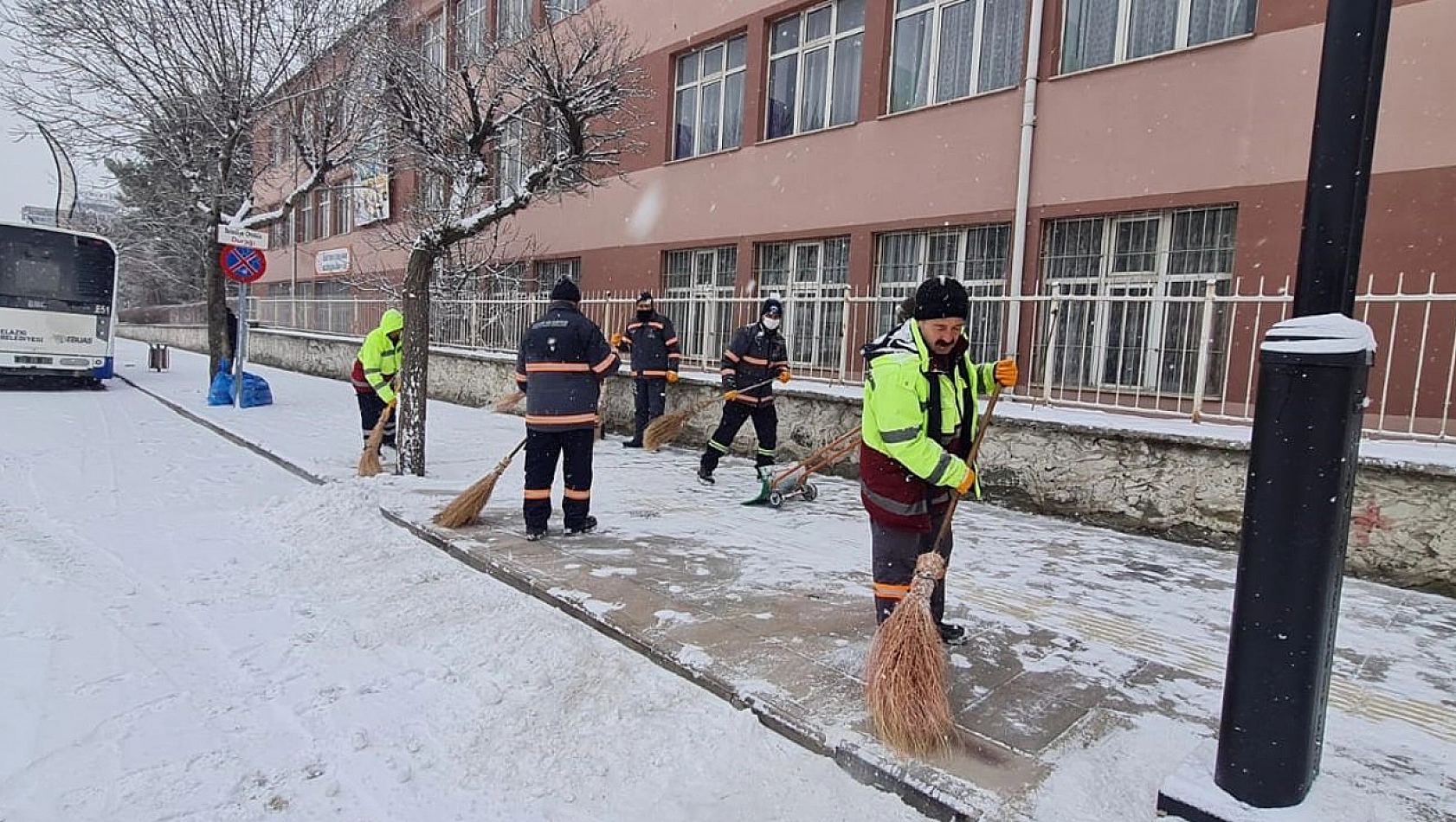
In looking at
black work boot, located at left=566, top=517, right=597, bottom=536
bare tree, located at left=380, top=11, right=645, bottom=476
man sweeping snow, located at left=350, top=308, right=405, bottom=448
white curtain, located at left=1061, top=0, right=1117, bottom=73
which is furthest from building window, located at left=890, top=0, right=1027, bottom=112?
black work boot, located at left=566, top=517, right=597, bottom=536

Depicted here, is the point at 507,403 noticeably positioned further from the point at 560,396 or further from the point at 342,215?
the point at 342,215

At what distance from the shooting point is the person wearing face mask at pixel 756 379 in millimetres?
8133

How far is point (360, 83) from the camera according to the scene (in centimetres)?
1558

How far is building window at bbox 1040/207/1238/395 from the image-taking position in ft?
26.9

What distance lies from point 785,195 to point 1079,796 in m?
10.9

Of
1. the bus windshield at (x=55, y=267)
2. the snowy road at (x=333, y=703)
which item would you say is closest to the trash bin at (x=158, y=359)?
the bus windshield at (x=55, y=267)

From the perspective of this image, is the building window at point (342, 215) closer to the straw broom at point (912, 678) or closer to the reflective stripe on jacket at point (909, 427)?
the reflective stripe on jacket at point (909, 427)

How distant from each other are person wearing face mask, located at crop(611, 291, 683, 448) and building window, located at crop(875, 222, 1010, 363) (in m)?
2.84

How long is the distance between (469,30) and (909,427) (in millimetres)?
14247

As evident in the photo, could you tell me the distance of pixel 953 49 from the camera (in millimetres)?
10633

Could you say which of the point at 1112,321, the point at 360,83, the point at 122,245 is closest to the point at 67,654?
the point at 1112,321

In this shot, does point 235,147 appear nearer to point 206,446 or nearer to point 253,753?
point 206,446

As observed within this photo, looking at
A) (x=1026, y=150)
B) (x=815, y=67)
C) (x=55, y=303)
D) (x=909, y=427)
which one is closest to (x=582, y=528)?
(x=909, y=427)

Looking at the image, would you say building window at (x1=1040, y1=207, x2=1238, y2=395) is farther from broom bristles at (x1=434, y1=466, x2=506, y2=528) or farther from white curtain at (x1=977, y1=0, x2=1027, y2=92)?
broom bristles at (x1=434, y1=466, x2=506, y2=528)
